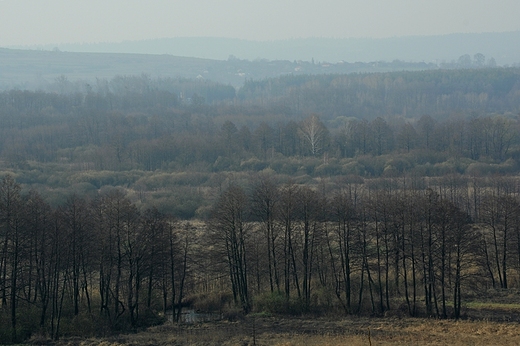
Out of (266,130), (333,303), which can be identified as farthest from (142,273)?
(266,130)

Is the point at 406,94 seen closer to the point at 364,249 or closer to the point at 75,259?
the point at 364,249

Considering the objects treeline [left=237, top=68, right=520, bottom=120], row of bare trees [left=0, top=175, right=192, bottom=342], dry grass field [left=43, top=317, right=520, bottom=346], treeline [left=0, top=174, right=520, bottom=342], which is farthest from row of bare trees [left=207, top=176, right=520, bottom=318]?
treeline [left=237, top=68, right=520, bottom=120]

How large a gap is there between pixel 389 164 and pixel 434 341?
222 feet

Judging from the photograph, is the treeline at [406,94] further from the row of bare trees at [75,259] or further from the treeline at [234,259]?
the row of bare trees at [75,259]

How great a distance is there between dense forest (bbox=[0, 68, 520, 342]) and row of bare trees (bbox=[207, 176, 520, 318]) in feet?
0.50

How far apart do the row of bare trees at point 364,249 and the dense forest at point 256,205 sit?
151 mm

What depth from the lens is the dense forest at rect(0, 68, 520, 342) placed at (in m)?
33.7

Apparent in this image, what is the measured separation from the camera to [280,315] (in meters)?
35.4

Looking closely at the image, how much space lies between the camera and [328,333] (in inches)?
1193

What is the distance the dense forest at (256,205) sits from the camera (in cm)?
3366

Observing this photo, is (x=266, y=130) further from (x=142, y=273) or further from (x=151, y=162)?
(x=142, y=273)

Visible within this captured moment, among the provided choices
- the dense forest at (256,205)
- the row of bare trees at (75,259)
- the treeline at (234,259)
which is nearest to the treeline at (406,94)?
the dense forest at (256,205)

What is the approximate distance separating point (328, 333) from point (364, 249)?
24.3 feet

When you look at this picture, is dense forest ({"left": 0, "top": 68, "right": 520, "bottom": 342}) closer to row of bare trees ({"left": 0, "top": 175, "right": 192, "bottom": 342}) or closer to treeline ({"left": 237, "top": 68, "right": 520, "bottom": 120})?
row of bare trees ({"left": 0, "top": 175, "right": 192, "bottom": 342})
